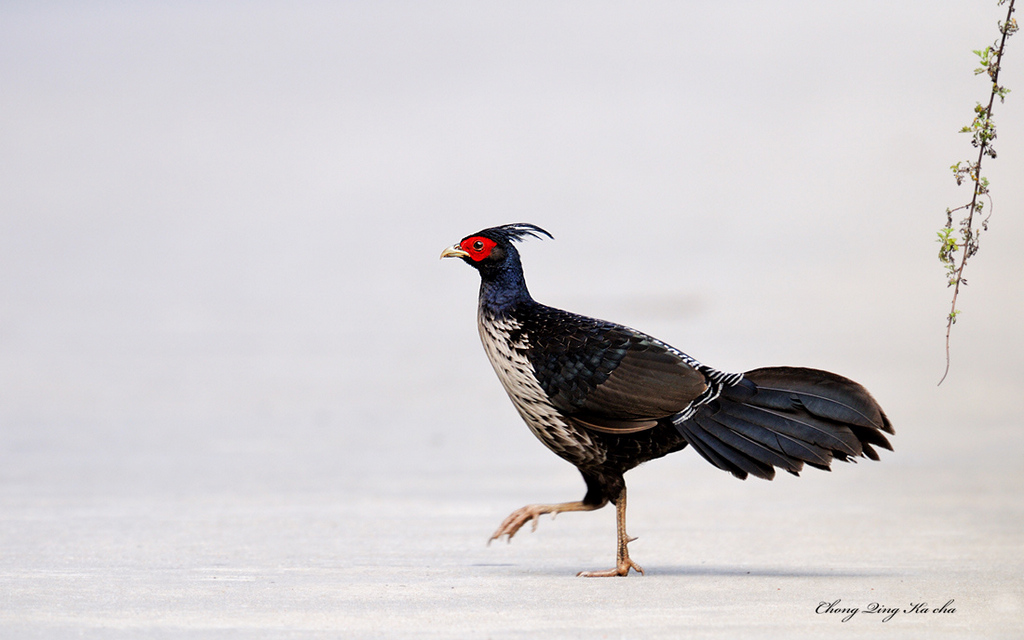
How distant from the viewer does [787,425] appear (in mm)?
6836

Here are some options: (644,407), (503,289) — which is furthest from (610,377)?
(503,289)

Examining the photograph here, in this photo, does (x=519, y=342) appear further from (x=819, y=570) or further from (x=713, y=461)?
(x=819, y=570)

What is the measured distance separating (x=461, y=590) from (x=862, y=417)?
6.73 ft

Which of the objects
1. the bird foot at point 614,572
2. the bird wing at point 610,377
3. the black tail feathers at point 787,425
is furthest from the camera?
the bird foot at point 614,572

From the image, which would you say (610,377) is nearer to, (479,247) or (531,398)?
(531,398)

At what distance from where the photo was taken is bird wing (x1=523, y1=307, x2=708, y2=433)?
6.92m

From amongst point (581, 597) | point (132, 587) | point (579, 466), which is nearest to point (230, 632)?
point (132, 587)

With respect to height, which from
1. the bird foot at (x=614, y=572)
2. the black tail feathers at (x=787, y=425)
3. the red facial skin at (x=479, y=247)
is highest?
the red facial skin at (x=479, y=247)

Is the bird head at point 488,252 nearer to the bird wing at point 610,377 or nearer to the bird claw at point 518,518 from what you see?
the bird wing at point 610,377

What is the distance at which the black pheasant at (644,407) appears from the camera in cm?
682

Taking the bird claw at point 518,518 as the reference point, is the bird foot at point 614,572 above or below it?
below

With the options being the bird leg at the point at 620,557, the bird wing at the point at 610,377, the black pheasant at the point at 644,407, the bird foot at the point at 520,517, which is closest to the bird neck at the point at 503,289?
the black pheasant at the point at 644,407

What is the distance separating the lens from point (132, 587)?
21.1 ft

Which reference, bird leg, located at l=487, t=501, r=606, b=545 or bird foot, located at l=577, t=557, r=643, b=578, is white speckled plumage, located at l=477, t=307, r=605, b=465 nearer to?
bird leg, located at l=487, t=501, r=606, b=545
